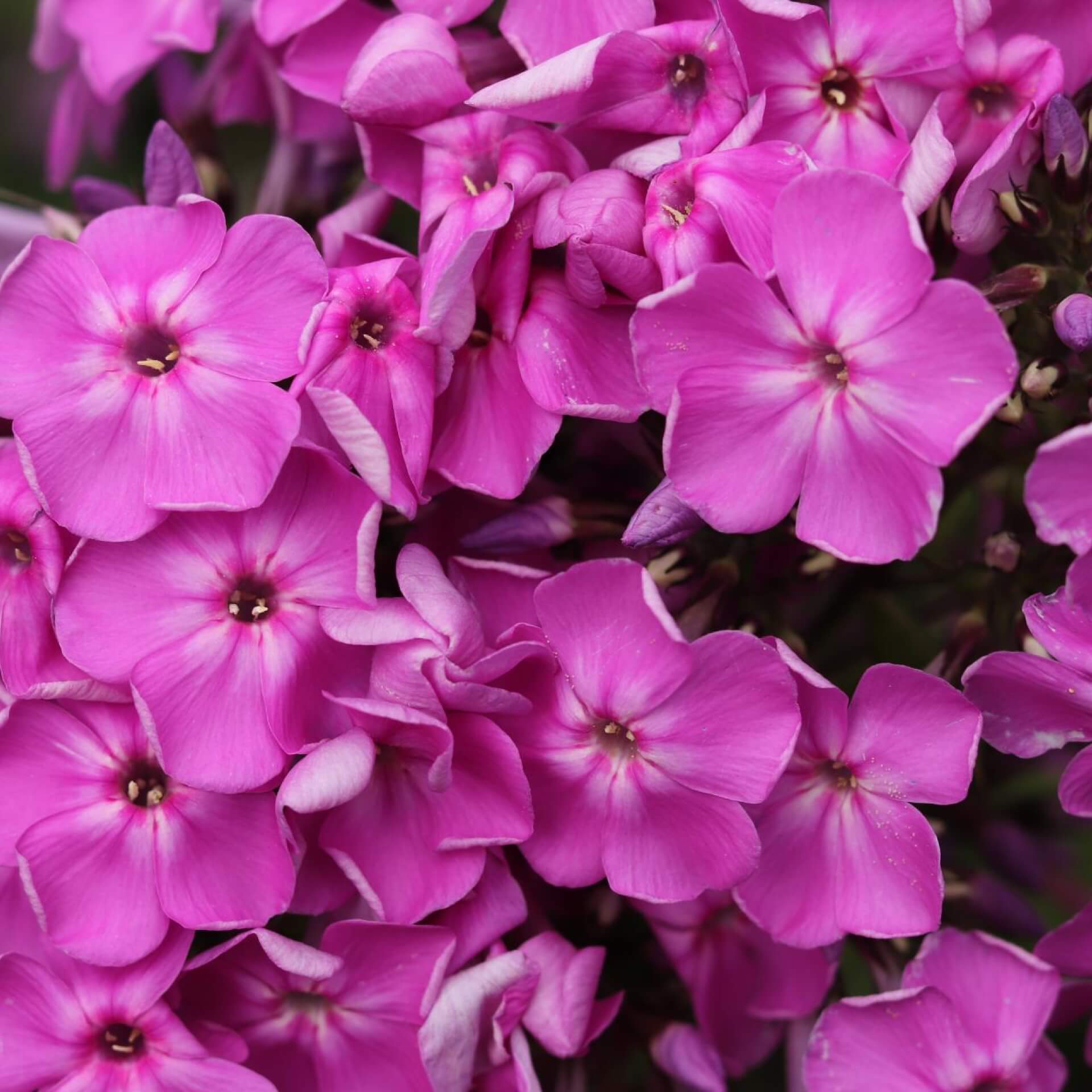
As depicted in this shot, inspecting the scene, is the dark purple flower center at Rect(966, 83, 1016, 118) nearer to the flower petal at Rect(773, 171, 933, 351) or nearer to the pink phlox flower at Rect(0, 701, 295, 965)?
the flower petal at Rect(773, 171, 933, 351)

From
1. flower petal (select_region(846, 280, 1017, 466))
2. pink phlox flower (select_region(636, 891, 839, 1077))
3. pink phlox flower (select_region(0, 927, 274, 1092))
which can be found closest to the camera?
flower petal (select_region(846, 280, 1017, 466))

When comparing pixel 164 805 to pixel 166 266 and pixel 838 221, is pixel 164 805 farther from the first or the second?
pixel 838 221

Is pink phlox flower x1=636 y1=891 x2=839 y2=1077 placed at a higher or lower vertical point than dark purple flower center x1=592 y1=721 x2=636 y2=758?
lower

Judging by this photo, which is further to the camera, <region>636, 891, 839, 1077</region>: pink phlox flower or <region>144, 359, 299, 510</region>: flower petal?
<region>636, 891, 839, 1077</region>: pink phlox flower

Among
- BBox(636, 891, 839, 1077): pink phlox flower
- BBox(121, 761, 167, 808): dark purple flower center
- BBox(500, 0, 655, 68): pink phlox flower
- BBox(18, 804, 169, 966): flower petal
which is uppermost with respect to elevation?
BBox(500, 0, 655, 68): pink phlox flower

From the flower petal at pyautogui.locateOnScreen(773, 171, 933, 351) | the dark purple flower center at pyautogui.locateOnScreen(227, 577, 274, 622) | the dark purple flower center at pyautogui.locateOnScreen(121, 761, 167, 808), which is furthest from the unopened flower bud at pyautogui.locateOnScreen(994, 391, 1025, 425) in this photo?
the dark purple flower center at pyautogui.locateOnScreen(121, 761, 167, 808)

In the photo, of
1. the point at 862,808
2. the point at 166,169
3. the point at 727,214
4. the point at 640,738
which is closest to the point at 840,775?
the point at 862,808

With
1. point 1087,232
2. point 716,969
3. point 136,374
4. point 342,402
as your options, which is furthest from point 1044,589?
point 136,374
